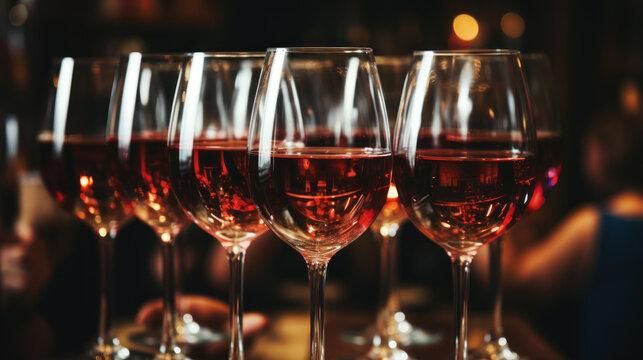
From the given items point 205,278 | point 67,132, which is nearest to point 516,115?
point 67,132

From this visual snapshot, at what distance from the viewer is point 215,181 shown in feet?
1.83

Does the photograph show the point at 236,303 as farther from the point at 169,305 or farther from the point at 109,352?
the point at 109,352

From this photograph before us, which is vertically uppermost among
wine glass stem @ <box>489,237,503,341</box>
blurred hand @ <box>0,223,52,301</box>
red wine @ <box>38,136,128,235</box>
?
red wine @ <box>38,136,128,235</box>

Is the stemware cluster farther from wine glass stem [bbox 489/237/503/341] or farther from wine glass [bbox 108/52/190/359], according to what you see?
wine glass stem [bbox 489/237/503/341]

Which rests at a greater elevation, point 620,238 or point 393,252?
point 393,252

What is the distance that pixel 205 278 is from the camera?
9.05ft

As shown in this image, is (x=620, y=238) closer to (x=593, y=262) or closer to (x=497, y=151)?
(x=593, y=262)

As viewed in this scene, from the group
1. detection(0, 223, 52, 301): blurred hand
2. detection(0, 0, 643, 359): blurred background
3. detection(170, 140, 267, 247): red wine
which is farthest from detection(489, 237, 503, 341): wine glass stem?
detection(0, 0, 643, 359): blurred background

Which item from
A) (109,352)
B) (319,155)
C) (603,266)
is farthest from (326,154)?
(603,266)

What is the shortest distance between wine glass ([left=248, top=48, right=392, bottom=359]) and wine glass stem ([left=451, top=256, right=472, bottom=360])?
0.29ft

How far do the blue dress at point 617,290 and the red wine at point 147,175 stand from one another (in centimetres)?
169

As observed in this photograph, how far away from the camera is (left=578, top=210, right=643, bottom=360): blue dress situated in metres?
2.03

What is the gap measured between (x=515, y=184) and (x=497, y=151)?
30mm

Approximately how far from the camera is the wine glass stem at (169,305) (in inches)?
25.7
